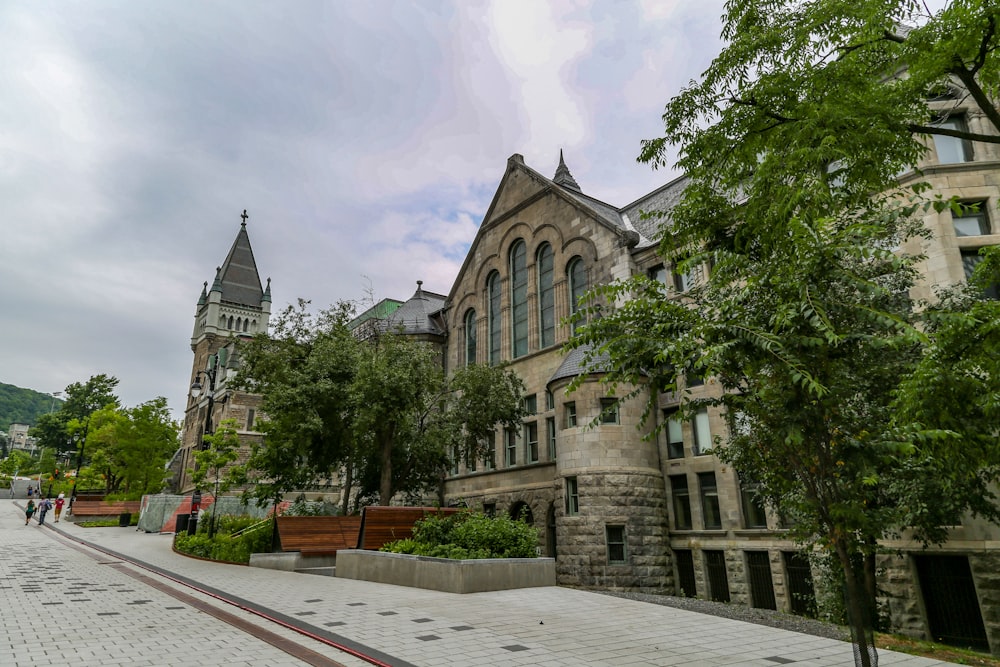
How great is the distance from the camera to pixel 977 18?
741 cm

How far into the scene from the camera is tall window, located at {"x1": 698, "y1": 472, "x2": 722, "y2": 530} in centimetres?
2067

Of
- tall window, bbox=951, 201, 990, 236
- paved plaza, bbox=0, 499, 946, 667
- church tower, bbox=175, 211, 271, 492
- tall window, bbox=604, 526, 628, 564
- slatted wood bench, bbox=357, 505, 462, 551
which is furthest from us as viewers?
church tower, bbox=175, 211, 271, 492

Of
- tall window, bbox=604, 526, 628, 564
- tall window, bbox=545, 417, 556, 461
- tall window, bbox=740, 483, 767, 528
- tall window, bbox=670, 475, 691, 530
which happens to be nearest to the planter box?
tall window, bbox=604, 526, 628, 564

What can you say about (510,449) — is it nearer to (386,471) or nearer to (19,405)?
(386,471)

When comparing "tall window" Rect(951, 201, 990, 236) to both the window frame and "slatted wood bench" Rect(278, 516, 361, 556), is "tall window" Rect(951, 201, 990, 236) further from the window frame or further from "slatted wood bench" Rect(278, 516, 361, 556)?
"slatted wood bench" Rect(278, 516, 361, 556)

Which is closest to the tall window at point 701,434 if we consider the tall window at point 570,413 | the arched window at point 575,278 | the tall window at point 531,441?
the tall window at point 570,413

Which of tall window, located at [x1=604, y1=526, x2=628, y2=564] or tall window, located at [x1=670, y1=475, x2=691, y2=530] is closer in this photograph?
tall window, located at [x1=604, y1=526, x2=628, y2=564]

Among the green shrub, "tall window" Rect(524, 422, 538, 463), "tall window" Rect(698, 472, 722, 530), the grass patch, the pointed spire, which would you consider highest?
the pointed spire

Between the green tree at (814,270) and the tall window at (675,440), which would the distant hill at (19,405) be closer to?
the tall window at (675,440)

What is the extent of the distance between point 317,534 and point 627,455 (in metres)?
10.8

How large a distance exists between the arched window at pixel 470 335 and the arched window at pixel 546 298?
18.2ft

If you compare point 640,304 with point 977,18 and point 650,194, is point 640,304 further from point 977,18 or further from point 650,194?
point 650,194

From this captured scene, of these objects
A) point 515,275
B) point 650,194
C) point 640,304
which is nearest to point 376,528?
point 640,304

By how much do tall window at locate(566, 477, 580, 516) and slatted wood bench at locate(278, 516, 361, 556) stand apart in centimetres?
727
